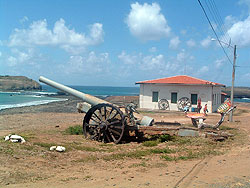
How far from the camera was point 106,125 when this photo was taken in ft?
38.7

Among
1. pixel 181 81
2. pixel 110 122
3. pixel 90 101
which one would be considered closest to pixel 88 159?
pixel 110 122

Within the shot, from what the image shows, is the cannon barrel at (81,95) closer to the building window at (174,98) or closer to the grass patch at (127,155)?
the grass patch at (127,155)

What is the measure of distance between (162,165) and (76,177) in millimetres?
2517

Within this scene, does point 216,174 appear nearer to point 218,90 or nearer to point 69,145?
point 69,145

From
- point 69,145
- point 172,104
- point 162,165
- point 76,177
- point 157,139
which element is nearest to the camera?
point 76,177

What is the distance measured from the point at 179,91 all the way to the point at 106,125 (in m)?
16.9

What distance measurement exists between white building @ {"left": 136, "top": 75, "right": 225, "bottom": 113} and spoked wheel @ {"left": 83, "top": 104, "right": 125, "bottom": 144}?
1571cm

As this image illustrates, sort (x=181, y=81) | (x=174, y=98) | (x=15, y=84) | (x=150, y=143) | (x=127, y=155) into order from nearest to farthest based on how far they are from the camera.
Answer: (x=127, y=155)
(x=150, y=143)
(x=174, y=98)
(x=181, y=81)
(x=15, y=84)

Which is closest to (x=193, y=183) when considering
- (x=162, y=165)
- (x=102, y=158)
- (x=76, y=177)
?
(x=162, y=165)

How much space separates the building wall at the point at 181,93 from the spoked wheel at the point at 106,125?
15.7m

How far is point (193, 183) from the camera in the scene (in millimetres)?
6422

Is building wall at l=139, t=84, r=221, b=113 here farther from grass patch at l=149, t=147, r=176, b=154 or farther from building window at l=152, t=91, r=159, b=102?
grass patch at l=149, t=147, r=176, b=154

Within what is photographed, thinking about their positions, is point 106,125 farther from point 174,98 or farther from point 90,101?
point 174,98

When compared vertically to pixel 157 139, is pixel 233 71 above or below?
above
